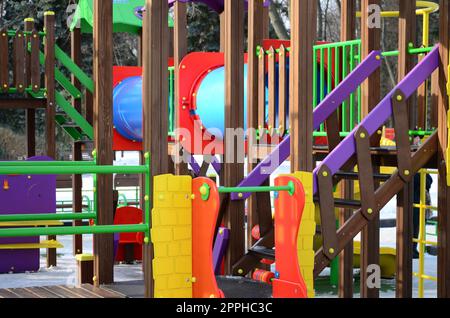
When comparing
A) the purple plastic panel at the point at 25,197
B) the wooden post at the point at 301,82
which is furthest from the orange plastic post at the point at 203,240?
the purple plastic panel at the point at 25,197

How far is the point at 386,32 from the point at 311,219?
921 inches

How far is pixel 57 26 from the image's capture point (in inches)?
928

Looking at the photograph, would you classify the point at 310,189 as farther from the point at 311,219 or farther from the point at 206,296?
the point at 206,296

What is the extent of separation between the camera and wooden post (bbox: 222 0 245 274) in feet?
24.2

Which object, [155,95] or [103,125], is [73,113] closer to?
[103,125]

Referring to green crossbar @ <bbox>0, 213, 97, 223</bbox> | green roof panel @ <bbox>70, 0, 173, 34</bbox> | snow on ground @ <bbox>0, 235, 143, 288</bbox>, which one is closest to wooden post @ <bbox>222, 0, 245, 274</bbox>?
green crossbar @ <bbox>0, 213, 97, 223</bbox>

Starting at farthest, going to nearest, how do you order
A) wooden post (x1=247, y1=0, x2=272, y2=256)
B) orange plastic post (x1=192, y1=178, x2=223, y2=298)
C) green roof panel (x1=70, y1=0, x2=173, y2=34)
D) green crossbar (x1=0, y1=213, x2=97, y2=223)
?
green roof panel (x1=70, y1=0, x2=173, y2=34), wooden post (x1=247, y1=0, x2=272, y2=256), green crossbar (x1=0, y1=213, x2=97, y2=223), orange plastic post (x1=192, y1=178, x2=223, y2=298)

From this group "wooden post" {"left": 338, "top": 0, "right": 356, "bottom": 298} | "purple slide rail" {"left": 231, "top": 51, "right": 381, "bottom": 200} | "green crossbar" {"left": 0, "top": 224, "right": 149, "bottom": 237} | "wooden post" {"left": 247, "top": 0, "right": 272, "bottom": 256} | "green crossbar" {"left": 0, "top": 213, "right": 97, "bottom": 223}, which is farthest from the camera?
"wooden post" {"left": 338, "top": 0, "right": 356, "bottom": 298}

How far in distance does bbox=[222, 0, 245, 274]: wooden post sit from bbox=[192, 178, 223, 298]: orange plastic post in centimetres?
198

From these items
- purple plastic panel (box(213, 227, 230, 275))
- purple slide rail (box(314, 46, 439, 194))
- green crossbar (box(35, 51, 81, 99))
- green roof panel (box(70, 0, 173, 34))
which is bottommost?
purple plastic panel (box(213, 227, 230, 275))

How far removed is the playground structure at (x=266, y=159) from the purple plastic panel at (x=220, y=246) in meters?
0.04

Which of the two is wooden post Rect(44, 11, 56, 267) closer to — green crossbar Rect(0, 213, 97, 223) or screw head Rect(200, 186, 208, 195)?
green crossbar Rect(0, 213, 97, 223)

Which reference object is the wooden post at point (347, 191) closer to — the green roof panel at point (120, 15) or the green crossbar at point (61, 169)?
the green crossbar at point (61, 169)

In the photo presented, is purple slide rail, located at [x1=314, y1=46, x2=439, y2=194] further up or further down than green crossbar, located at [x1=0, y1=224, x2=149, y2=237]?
further up
